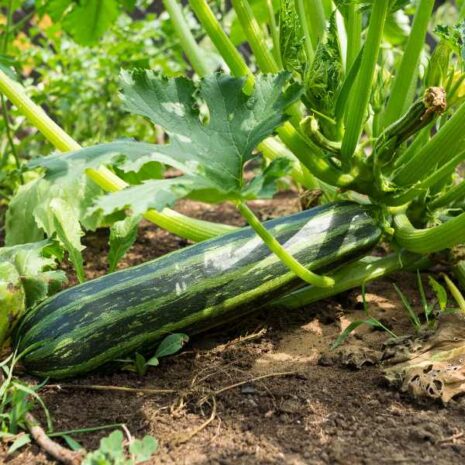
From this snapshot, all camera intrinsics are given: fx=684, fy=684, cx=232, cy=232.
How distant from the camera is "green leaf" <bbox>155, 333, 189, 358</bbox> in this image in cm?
188

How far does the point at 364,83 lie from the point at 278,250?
0.55 meters

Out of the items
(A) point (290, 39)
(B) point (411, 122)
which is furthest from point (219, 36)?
(B) point (411, 122)

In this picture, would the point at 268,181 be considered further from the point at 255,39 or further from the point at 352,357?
the point at 255,39

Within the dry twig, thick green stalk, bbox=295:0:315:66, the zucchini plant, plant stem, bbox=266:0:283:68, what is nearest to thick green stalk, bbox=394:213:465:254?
the zucchini plant

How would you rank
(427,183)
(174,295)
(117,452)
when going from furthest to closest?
(427,183)
(174,295)
(117,452)

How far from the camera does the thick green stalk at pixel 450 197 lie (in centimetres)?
208

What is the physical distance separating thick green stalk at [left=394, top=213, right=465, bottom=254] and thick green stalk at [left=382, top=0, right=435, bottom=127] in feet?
1.11

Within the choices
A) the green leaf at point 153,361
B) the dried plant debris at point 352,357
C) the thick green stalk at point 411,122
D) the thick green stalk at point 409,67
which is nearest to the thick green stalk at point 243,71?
the thick green stalk at point 411,122

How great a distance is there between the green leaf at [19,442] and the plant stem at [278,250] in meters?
0.71

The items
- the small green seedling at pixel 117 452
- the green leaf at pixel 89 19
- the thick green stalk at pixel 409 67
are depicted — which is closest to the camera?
the small green seedling at pixel 117 452

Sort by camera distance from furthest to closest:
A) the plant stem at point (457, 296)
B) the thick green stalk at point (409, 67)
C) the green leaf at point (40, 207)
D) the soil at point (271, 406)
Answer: the green leaf at point (40, 207) → the plant stem at point (457, 296) → the thick green stalk at point (409, 67) → the soil at point (271, 406)

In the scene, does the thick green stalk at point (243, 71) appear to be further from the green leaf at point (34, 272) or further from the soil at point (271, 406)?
the green leaf at point (34, 272)

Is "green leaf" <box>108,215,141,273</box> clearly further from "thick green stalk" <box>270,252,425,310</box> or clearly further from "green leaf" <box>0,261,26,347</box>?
"thick green stalk" <box>270,252,425,310</box>

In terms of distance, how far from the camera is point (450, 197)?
2.14 m
